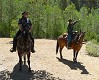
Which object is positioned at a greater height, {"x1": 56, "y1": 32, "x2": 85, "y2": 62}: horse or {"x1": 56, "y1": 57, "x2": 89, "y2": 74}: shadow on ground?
{"x1": 56, "y1": 32, "x2": 85, "y2": 62}: horse

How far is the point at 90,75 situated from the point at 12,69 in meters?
3.38

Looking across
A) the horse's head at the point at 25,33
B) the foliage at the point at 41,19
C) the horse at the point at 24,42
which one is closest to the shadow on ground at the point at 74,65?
the horse at the point at 24,42

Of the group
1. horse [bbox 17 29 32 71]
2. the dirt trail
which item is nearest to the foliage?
the dirt trail

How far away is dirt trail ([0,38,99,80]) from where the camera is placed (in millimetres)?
13008

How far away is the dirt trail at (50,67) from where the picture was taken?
42.7 ft

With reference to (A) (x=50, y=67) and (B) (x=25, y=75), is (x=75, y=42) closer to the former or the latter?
(A) (x=50, y=67)

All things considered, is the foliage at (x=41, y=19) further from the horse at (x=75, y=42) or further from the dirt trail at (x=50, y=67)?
the horse at (x=75, y=42)

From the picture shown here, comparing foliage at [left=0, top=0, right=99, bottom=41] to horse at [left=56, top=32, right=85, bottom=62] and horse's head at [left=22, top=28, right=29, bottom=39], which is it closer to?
horse at [left=56, top=32, right=85, bottom=62]

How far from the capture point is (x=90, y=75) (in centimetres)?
1396

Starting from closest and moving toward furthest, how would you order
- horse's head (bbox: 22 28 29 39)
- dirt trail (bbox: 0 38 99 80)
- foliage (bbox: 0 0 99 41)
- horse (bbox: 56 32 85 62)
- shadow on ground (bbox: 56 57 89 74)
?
horse's head (bbox: 22 28 29 39) < dirt trail (bbox: 0 38 99 80) < shadow on ground (bbox: 56 57 89 74) < horse (bbox: 56 32 85 62) < foliage (bbox: 0 0 99 41)

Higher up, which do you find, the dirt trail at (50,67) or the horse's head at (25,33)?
the horse's head at (25,33)

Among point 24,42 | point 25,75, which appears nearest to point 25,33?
point 24,42

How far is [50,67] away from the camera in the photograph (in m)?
14.8

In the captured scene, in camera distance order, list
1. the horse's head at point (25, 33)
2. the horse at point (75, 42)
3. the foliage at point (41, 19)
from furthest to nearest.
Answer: the foliage at point (41, 19) → the horse at point (75, 42) → the horse's head at point (25, 33)
